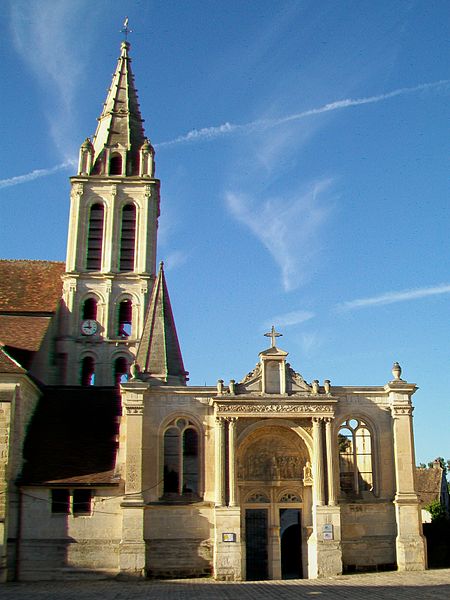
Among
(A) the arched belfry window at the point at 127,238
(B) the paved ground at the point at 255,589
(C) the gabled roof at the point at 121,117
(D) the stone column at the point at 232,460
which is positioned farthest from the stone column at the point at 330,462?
(C) the gabled roof at the point at 121,117

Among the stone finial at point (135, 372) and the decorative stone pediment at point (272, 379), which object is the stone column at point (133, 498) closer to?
the stone finial at point (135, 372)

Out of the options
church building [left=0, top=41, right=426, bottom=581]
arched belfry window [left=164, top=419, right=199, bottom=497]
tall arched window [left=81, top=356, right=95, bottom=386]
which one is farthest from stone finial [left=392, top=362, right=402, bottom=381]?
tall arched window [left=81, top=356, right=95, bottom=386]

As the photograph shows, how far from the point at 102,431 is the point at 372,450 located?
38.2 ft

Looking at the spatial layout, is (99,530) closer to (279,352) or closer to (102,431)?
(102,431)

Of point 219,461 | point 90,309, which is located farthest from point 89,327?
point 219,461

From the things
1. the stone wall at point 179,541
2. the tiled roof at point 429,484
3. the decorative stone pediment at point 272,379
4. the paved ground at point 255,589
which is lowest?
the paved ground at point 255,589

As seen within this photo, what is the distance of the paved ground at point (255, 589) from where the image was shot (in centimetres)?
2219

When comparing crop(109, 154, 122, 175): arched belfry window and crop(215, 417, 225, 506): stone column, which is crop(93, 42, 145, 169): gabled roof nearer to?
crop(109, 154, 122, 175): arched belfry window

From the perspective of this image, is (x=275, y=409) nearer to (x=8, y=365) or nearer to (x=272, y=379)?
(x=272, y=379)

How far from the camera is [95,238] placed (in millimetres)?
44375

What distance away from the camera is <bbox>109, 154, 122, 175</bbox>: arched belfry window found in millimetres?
46225

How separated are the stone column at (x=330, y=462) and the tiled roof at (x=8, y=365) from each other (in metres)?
12.6

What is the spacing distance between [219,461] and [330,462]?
4517 millimetres

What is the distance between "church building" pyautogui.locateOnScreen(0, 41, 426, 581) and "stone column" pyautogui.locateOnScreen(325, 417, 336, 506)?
42mm
